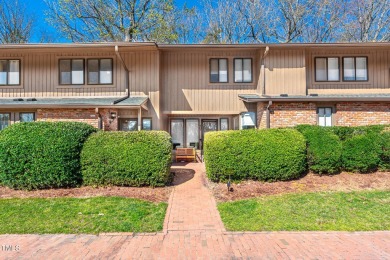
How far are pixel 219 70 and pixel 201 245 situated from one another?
10.1 m

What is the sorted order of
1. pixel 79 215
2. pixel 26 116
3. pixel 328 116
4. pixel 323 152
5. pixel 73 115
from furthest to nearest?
1. pixel 26 116
2. pixel 328 116
3. pixel 73 115
4. pixel 323 152
5. pixel 79 215

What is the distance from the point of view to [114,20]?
69.3 ft

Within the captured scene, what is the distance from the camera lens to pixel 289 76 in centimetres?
1222

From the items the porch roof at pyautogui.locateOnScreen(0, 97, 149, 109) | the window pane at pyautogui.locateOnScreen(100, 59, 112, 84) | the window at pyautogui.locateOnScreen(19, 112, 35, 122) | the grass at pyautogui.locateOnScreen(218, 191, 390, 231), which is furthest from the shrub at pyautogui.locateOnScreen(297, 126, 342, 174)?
the window at pyautogui.locateOnScreen(19, 112, 35, 122)

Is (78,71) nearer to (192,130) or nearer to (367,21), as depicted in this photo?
(192,130)

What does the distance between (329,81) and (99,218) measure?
1246cm

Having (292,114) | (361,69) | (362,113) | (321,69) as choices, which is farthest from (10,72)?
(361,69)

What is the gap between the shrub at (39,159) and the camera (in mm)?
7176

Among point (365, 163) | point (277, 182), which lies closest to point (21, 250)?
point (277, 182)

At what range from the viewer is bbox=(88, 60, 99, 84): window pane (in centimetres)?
1237

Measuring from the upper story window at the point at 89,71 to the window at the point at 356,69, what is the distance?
40.0 feet

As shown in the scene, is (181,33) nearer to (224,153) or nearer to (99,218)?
(224,153)

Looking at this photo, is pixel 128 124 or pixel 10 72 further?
pixel 10 72

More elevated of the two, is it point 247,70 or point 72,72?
point 247,70
